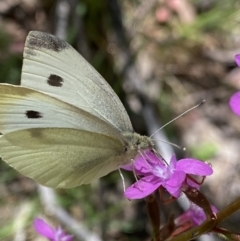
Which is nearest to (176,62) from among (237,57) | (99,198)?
(99,198)

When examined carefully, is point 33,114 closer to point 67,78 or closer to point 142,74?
point 67,78

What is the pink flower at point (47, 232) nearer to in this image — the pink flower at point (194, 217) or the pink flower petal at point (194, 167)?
the pink flower at point (194, 217)

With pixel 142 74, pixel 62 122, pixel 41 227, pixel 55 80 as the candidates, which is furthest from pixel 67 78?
pixel 142 74

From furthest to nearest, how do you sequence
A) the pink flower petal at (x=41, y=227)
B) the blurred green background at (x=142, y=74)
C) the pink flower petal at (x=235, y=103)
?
the blurred green background at (x=142, y=74) → the pink flower petal at (x=41, y=227) → the pink flower petal at (x=235, y=103)

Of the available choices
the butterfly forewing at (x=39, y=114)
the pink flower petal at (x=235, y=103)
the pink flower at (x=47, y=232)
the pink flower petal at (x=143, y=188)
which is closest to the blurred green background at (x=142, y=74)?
the pink flower at (x=47, y=232)

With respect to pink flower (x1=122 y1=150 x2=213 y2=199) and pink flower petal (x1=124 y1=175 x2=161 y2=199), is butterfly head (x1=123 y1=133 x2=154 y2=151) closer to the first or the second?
pink flower (x1=122 y1=150 x2=213 y2=199)

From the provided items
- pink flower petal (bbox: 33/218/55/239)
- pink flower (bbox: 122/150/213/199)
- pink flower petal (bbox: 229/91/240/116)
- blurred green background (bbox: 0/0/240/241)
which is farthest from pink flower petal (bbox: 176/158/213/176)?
blurred green background (bbox: 0/0/240/241)

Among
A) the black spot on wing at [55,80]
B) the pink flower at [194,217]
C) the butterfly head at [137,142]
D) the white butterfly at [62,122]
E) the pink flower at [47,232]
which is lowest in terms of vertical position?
the pink flower at [194,217]
